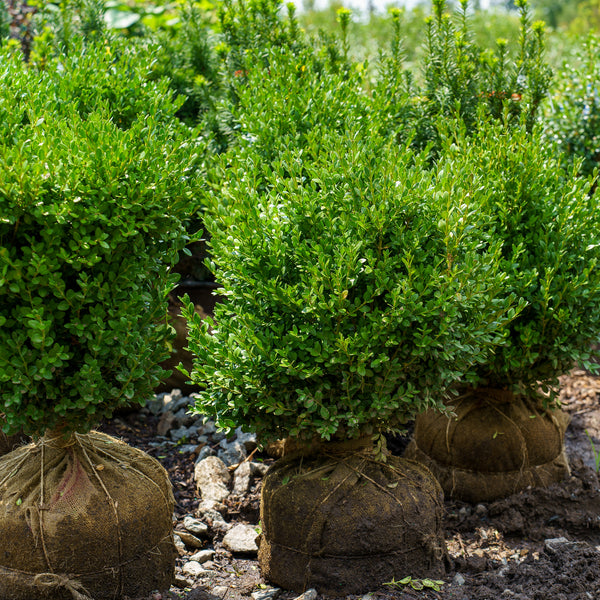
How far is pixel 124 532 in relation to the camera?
329 cm

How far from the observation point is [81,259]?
294cm

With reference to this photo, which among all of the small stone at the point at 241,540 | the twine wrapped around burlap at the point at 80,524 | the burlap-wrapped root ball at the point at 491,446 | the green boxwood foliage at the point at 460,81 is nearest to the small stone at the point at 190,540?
the small stone at the point at 241,540

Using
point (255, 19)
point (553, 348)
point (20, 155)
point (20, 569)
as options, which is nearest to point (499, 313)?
point (553, 348)

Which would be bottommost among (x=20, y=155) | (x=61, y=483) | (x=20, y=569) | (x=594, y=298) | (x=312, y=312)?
(x=20, y=569)

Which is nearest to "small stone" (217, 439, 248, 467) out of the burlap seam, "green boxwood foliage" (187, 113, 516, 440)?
"green boxwood foliage" (187, 113, 516, 440)

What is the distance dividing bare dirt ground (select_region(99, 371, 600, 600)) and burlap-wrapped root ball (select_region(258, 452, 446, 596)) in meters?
0.11

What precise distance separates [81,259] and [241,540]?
1.84 metres

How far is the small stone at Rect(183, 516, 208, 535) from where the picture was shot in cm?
404

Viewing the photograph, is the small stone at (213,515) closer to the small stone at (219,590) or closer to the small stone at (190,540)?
the small stone at (190,540)

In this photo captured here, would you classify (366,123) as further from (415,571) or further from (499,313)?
(415,571)

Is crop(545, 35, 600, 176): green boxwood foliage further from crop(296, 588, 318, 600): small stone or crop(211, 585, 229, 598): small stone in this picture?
crop(211, 585, 229, 598): small stone

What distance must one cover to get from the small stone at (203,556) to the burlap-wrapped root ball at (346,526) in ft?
1.13

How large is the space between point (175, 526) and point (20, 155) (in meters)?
2.19

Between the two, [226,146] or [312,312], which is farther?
[226,146]
